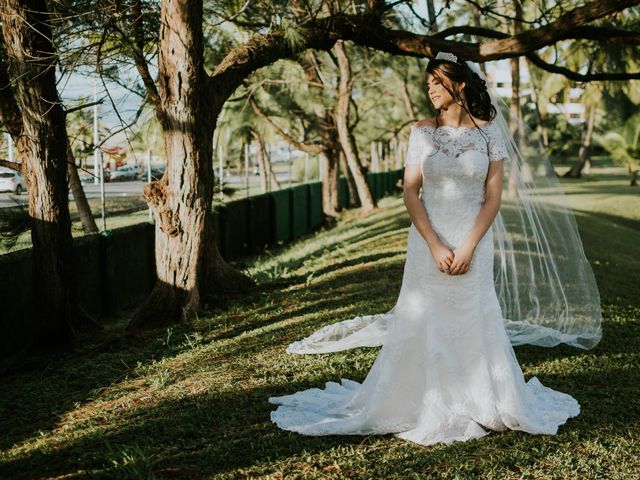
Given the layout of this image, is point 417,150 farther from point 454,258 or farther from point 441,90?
point 454,258

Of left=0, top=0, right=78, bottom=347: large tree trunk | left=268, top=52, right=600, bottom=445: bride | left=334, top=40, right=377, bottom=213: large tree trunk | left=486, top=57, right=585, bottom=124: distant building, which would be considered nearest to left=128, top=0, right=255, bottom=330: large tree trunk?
left=0, top=0, right=78, bottom=347: large tree trunk

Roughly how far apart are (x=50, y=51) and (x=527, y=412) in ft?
18.4

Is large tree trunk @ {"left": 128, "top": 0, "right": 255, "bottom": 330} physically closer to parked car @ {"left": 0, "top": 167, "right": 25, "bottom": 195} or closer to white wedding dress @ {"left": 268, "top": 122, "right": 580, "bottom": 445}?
parked car @ {"left": 0, "top": 167, "right": 25, "bottom": 195}

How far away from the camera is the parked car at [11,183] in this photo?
888 centimetres

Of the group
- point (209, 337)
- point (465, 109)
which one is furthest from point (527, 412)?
point (209, 337)

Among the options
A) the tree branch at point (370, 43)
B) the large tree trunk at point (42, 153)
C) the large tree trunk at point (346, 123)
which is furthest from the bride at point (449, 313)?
the large tree trunk at point (346, 123)

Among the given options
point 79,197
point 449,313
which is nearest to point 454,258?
point 449,313

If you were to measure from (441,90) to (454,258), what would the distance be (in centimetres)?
92

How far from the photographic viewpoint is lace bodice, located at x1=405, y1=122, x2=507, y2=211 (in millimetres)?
4406

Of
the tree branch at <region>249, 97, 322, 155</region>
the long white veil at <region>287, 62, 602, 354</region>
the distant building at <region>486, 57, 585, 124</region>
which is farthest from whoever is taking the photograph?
the distant building at <region>486, 57, 585, 124</region>

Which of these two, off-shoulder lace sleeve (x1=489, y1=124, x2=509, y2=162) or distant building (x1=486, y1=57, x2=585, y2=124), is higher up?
distant building (x1=486, y1=57, x2=585, y2=124)

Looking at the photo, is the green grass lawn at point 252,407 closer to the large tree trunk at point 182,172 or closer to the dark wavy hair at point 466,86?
the large tree trunk at point 182,172

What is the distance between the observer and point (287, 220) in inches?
797

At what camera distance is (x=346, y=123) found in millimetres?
20828
